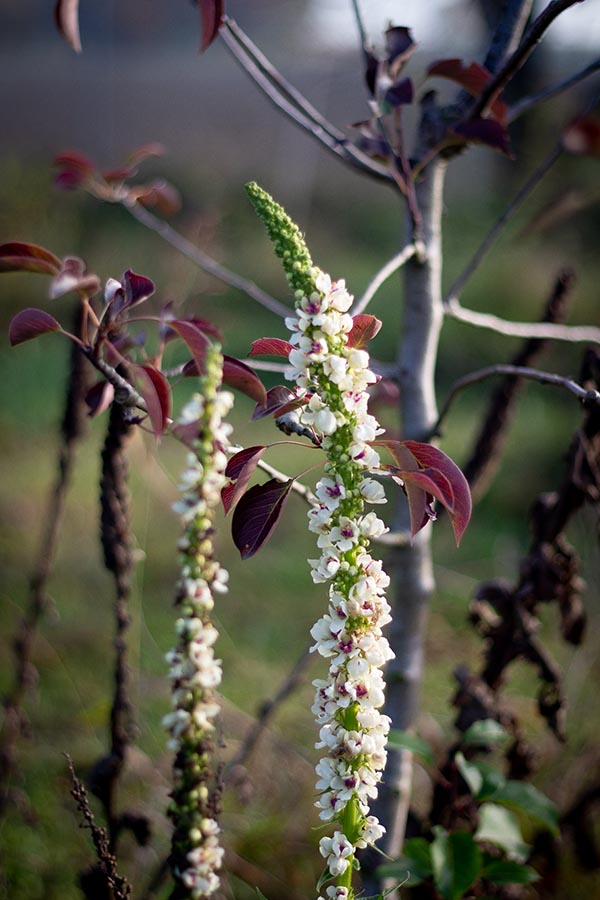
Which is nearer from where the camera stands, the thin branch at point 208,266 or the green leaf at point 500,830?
the green leaf at point 500,830

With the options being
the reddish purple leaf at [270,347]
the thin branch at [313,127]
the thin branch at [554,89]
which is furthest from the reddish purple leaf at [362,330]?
the thin branch at [554,89]

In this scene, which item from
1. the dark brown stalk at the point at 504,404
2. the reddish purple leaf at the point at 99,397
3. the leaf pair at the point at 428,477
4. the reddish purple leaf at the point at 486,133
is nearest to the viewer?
the leaf pair at the point at 428,477

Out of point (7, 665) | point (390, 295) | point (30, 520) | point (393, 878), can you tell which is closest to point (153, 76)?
point (390, 295)

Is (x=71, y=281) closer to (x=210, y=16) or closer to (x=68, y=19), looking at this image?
(x=210, y=16)

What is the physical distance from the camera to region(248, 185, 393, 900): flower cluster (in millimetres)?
560

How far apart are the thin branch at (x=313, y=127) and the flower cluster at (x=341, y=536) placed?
1.45 feet

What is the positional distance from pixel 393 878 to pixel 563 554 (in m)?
0.49

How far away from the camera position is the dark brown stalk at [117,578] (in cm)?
93

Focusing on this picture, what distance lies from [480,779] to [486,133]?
0.80 m

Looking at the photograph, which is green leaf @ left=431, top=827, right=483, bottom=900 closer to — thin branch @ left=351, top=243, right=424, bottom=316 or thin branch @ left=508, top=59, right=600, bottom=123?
thin branch @ left=351, top=243, right=424, bottom=316

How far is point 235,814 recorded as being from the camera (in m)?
1.44

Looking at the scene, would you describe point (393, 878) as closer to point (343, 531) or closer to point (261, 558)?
point (343, 531)

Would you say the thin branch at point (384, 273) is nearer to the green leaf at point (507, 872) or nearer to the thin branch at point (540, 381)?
the thin branch at point (540, 381)

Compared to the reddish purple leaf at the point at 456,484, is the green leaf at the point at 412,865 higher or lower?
lower
